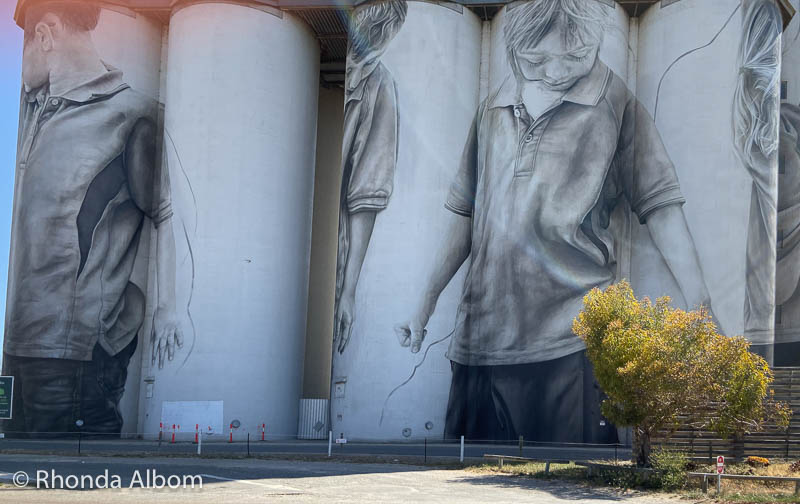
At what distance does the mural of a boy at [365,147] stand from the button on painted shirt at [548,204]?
363cm

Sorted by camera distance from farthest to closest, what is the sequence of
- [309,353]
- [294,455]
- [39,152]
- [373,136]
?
[309,353]
[39,152]
[373,136]
[294,455]

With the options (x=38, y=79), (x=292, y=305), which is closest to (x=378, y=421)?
(x=292, y=305)

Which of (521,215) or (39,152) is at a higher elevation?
(39,152)

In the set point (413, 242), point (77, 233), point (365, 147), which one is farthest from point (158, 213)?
point (413, 242)

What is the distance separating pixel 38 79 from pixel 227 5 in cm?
1075

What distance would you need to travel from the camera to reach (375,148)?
47.9m

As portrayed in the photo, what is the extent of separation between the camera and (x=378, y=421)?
4562 centimetres

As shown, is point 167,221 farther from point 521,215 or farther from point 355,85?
point 521,215

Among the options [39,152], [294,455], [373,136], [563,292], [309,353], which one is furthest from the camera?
[309,353]

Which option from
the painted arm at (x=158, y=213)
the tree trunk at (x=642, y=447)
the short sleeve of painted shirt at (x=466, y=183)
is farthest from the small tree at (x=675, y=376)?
the painted arm at (x=158, y=213)

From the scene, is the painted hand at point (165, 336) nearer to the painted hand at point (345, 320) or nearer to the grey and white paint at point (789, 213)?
the painted hand at point (345, 320)

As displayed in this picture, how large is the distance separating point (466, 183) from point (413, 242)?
4.05 meters

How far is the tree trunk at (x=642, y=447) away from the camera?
91.5 feet

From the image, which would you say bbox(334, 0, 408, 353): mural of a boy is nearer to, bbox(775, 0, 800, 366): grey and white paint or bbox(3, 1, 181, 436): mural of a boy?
bbox(3, 1, 181, 436): mural of a boy
